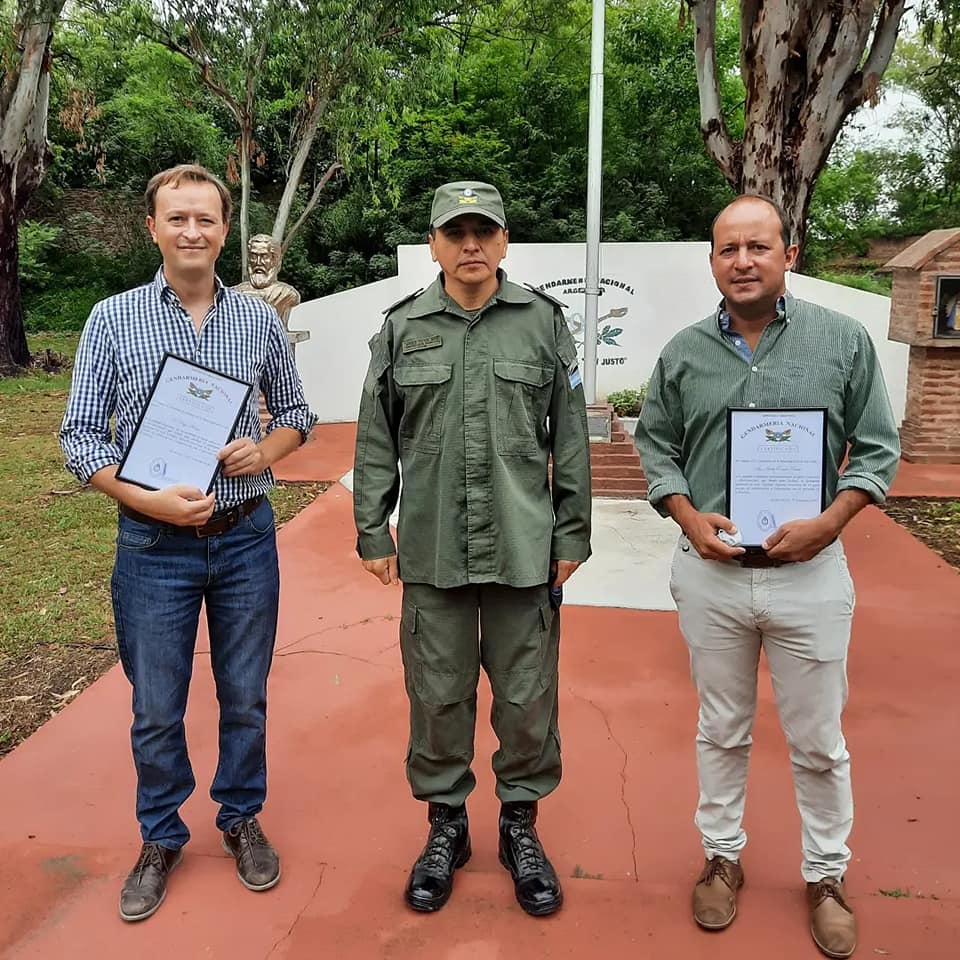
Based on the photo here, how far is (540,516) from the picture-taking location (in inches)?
94.9

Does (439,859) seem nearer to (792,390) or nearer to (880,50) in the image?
(792,390)

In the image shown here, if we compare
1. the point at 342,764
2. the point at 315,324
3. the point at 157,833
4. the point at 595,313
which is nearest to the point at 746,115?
the point at 595,313

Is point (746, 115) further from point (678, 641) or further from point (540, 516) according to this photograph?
point (540, 516)

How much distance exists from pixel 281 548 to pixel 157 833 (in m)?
3.37

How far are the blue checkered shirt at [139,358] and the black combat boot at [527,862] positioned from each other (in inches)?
45.3

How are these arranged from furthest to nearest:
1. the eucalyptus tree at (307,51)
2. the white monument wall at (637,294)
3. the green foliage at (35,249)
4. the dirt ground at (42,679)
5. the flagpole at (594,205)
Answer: the green foliage at (35,249) < the eucalyptus tree at (307,51) < the white monument wall at (637,294) < the flagpole at (594,205) < the dirt ground at (42,679)

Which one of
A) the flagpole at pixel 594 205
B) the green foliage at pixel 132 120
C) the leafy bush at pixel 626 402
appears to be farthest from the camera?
the green foliage at pixel 132 120

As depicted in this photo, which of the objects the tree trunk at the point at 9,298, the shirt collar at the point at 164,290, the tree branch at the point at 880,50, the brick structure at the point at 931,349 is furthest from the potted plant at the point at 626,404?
the tree trunk at the point at 9,298

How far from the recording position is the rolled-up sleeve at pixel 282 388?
2561mm

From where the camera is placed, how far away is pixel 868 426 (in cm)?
220

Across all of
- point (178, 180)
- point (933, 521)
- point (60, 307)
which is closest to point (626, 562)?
point (933, 521)

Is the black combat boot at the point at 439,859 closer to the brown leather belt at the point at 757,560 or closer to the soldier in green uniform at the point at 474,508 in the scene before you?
the soldier in green uniform at the point at 474,508

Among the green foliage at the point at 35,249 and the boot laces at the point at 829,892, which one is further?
the green foliage at the point at 35,249

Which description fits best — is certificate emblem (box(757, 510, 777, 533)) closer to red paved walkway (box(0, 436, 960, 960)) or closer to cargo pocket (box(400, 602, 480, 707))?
cargo pocket (box(400, 602, 480, 707))
